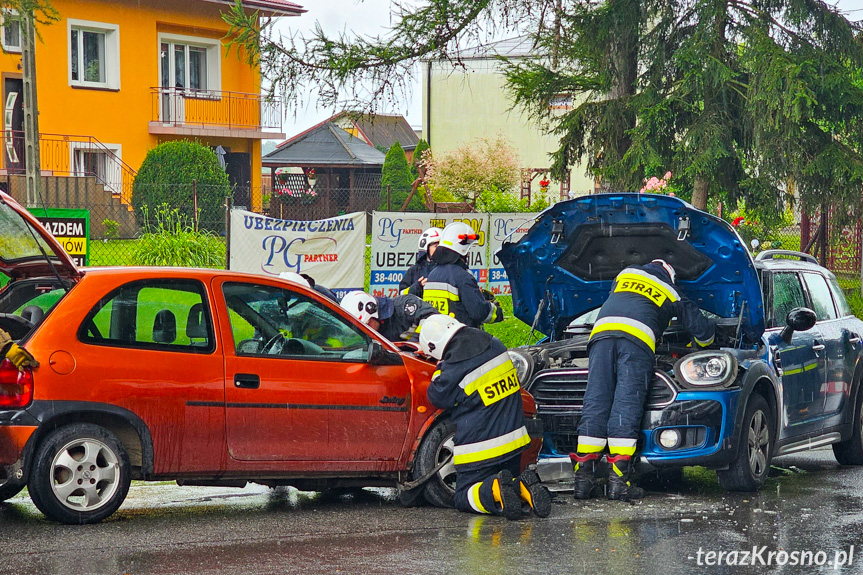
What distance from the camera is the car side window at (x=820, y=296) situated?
9.15 meters

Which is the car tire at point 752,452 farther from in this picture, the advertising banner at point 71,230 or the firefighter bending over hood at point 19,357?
the advertising banner at point 71,230

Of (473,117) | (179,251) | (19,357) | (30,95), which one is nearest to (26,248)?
(19,357)

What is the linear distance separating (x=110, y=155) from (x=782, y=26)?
62.4ft

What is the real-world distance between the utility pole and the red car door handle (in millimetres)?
7047

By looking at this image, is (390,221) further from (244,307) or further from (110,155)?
(110,155)

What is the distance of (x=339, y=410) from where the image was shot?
6.97 m

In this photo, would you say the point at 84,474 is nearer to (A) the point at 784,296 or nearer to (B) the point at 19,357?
(B) the point at 19,357

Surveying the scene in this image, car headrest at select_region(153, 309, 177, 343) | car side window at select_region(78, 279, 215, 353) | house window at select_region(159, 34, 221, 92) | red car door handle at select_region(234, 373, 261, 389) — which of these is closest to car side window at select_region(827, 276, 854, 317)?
red car door handle at select_region(234, 373, 261, 389)

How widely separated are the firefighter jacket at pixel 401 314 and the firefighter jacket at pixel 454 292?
25.1 inches

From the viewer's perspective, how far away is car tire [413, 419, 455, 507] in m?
7.27

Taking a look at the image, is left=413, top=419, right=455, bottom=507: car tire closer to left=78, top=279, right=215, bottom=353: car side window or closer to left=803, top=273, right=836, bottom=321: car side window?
left=78, top=279, right=215, bottom=353: car side window

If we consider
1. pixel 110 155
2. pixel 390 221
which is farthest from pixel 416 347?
pixel 110 155

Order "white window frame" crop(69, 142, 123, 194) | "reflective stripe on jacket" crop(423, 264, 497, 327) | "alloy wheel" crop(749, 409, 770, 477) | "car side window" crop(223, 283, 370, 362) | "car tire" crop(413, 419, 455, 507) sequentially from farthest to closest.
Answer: "white window frame" crop(69, 142, 123, 194), "reflective stripe on jacket" crop(423, 264, 497, 327), "alloy wheel" crop(749, 409, 770, 477), "car tire" crop(413, 419, 455, 507), "car side window" crop(223, 283, 370, 362)

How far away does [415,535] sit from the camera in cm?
644
